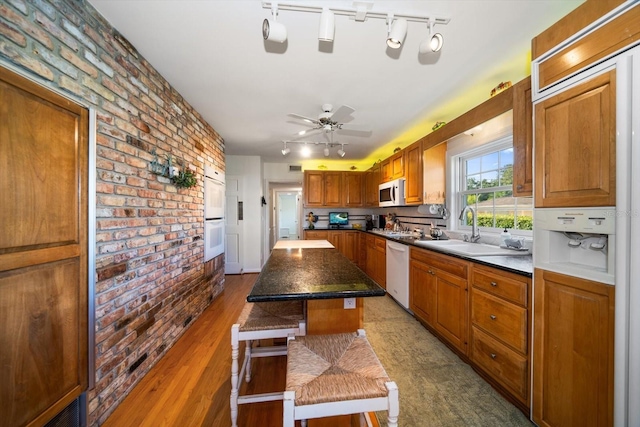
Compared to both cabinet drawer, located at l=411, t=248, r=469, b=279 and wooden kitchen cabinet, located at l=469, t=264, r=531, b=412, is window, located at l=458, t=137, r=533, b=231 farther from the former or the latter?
wooden kitchen cabinet, located at l=469, t=264, r=531, b=412

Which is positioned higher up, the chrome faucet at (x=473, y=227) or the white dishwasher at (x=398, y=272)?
the chrome faucet at (x=473, y=227)

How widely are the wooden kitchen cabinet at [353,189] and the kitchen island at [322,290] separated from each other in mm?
3666

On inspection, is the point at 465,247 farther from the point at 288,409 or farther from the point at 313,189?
the point at 313,189

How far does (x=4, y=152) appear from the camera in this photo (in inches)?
36.4

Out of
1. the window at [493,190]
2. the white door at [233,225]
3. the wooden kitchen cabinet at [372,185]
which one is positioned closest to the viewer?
the window at [493,190]

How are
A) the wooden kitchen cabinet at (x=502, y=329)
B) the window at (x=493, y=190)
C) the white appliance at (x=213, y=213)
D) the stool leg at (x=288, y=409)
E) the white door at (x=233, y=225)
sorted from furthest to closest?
the white door at (x=233, y=225) → the white appliance at (x=213, y=213) → the window at (x=493, y=190) → the wooden kitchen cabinet at (x=502, y=329) → the stool leg at (x=288, y=409)

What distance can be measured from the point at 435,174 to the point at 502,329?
2.06 metres

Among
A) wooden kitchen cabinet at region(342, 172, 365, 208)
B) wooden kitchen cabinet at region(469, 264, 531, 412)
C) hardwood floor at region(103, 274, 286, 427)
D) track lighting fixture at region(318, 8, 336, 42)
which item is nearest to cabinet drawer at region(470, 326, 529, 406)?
wooden kitchen cabinet at region(469, 264, 531, 412)

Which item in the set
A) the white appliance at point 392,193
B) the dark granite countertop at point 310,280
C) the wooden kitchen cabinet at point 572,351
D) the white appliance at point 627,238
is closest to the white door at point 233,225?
the white appliance at point 392,193

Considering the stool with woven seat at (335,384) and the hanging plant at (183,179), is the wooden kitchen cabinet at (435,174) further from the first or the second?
the hanging plant at (183,179)

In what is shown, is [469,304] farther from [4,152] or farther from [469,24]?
[4,152]

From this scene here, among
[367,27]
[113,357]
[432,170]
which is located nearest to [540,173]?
[367,27]

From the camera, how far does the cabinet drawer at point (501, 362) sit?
1.41 m

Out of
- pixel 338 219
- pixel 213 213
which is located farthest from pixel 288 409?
pixel 338 219
